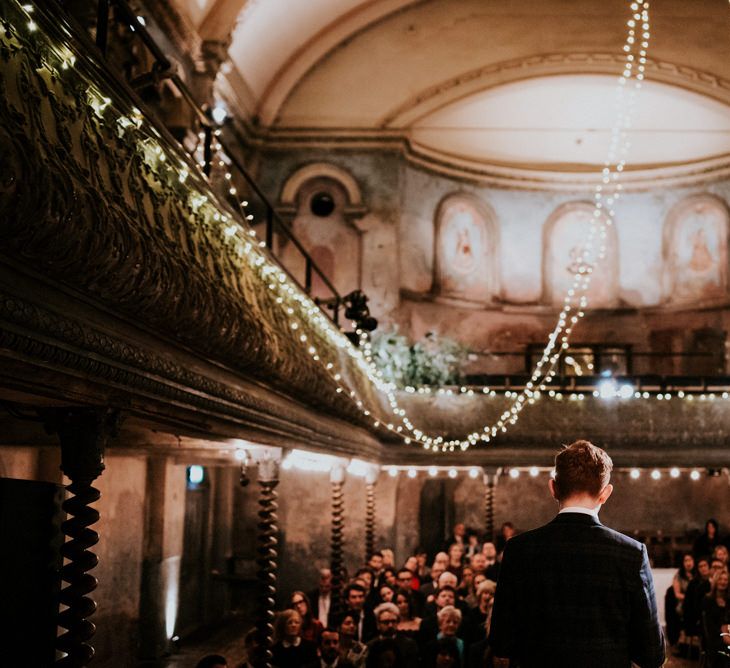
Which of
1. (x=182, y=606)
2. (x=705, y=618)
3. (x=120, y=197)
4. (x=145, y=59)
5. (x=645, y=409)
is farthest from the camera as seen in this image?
(x=645, y=409)

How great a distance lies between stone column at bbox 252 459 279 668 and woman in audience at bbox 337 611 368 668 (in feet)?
2.23

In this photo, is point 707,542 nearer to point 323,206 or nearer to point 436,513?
point 436,513

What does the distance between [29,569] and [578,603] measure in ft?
8.63

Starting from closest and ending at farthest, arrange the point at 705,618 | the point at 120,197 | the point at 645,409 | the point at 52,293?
1. the point at 52,293
2. the point at 120,197
3. the point at 705,618
4. the point at 645,409

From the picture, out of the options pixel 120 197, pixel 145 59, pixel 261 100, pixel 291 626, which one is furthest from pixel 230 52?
pixel 120 197

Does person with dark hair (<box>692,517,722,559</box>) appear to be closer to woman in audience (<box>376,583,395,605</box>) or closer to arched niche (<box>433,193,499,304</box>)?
arched niche (<box>433,193,499,304</box>)

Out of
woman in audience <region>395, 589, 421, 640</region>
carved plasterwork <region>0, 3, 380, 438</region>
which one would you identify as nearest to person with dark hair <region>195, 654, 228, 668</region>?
carved plasterwork <region>0, 3, 380, 438</region>

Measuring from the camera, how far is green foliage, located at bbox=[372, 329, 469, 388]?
65.7 ft

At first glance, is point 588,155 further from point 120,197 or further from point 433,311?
point 120,197

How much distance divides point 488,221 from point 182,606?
41.6 feet

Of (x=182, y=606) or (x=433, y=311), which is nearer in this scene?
(x=182, y=606)

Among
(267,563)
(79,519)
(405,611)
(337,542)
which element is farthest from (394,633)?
(337,542)

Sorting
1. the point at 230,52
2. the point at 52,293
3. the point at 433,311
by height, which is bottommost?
the point at 52,293

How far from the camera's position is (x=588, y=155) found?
85.6 feet
